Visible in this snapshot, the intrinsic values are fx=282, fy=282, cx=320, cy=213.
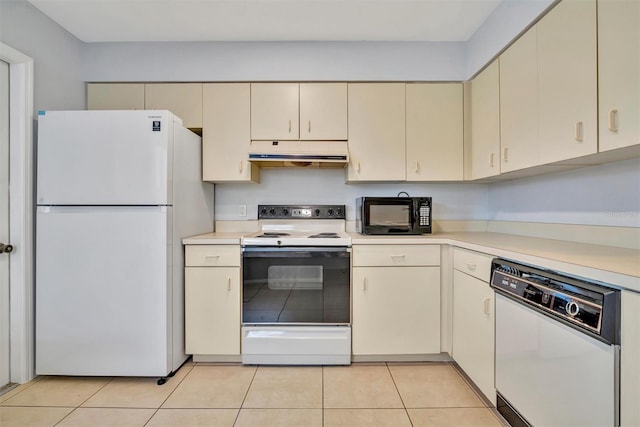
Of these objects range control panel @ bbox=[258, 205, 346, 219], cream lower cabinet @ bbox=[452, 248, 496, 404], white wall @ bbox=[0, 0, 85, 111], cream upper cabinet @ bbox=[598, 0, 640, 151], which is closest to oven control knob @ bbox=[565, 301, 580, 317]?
cream lower cabinet @ bbox=[452, 248, 496, 404]

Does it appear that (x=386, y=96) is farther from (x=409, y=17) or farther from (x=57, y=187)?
(x=57, y=187)

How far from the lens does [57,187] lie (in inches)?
67.4

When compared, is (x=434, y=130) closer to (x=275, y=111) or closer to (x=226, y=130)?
(x=275, y=111)

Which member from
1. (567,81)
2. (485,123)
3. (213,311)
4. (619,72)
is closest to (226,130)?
(213,311)

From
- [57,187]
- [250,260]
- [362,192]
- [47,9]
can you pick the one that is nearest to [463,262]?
[362,192]

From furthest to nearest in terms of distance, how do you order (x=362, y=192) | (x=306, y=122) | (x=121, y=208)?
(x=362, y=192) → (x=306, y=122) → (x=121, y=208)

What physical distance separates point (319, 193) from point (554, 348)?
1840 mm

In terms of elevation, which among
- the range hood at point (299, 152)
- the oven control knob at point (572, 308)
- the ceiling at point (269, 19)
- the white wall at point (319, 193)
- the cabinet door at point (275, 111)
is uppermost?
the ceiling at point (269, 19)

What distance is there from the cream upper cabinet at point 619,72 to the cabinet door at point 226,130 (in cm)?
202

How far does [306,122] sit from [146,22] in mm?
1299

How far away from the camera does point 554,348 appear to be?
3.44 ft

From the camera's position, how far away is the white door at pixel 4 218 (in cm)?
168

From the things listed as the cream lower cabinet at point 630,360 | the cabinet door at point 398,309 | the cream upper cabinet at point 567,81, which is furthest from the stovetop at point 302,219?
the cream lower cabinet at point 630,360

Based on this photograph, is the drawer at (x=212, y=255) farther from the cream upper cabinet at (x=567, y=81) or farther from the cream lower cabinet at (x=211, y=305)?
the cream upper cabinet at (x=567, y=81)
